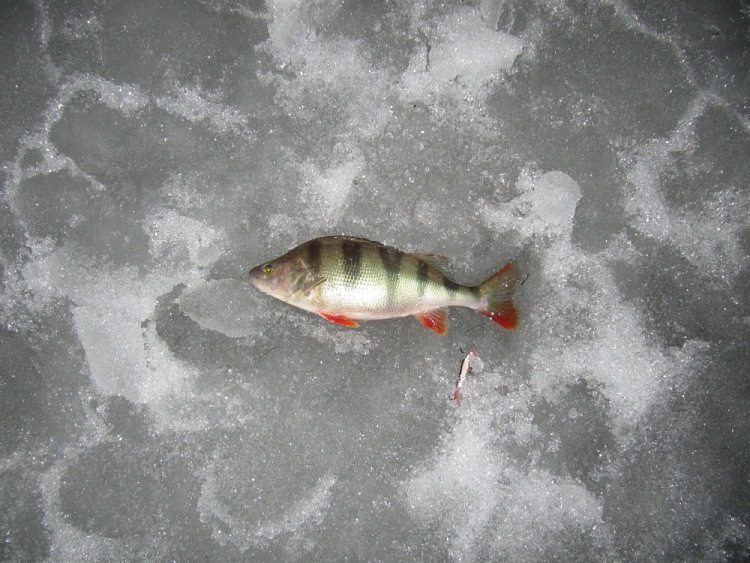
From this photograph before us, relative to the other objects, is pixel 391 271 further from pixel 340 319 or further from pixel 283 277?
pixel 283 277

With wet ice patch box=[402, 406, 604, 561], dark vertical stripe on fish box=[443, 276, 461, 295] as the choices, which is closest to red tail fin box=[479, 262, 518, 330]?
dark vertical stripe on fish box=[443, 276, 461, 295]

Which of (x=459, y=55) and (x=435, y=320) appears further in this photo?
(x=459, y=55)

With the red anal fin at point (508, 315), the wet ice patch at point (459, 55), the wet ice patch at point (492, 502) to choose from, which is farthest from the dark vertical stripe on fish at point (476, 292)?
the wet ice patch at point (459, 55)

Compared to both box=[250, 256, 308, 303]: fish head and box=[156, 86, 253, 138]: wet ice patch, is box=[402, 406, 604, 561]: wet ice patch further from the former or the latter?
Result: box=[156, 86, 253, 138]: wet ice patch

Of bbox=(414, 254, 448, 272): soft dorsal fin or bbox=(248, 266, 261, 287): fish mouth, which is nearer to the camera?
bbox=(248, 266, 261, 287): fish mouth

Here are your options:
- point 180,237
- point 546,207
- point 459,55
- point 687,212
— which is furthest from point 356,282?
point 687,212
